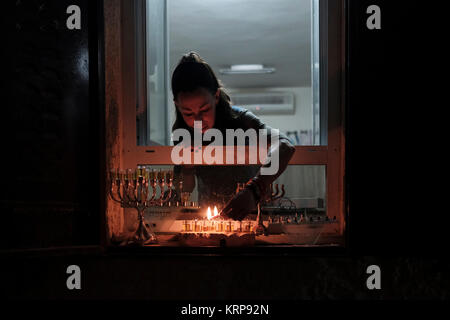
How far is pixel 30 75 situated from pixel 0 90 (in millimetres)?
128

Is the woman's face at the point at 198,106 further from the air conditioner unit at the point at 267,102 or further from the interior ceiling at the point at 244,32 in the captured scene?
the air conditioner unit at the point at 267,102

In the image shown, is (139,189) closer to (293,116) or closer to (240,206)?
(240,206)

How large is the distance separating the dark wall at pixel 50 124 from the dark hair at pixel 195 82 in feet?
1.27

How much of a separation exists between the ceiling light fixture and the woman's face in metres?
2.29

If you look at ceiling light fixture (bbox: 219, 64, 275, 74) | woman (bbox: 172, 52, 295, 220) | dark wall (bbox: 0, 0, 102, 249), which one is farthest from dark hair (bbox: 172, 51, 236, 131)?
ceiling light fixture (bbox: 219, 64, 275, 74)

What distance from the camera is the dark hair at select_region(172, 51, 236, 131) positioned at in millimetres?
1516

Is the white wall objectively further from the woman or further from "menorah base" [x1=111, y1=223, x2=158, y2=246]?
"menorah base" [x1=111, y1=223, x2=158, y2=246]

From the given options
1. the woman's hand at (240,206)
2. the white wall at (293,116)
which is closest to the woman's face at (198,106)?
the woman's hand at (240,206)

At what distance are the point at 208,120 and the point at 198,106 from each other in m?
0.09

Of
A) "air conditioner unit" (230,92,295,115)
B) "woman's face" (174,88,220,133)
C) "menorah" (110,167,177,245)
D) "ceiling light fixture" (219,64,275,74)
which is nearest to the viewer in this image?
"menorah" (110,167,177,245)
